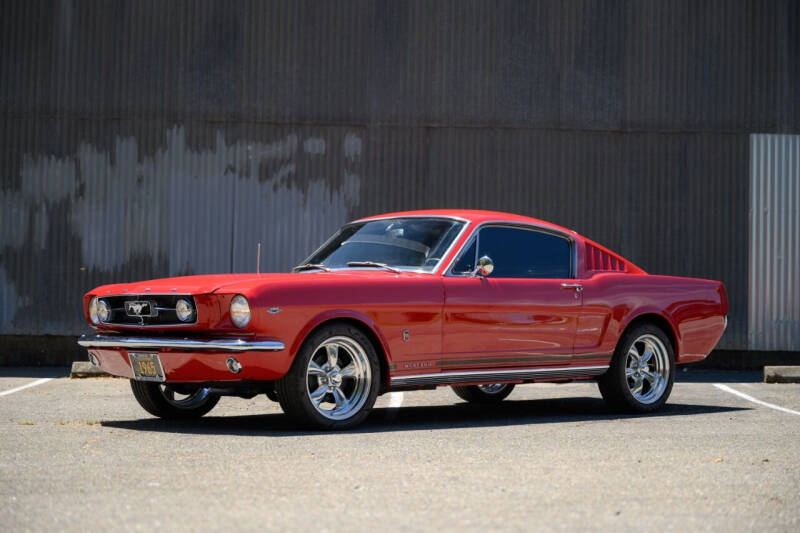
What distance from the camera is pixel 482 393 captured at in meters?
10.2

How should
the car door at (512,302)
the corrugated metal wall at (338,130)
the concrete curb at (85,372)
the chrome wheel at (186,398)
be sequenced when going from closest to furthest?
1. the car door at (512,302)
2. the chrome wheel at (186,398)
3. the concrete curb at (85,372)
4. the corrugated metal wall at (338,130)

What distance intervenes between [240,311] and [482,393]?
345cm

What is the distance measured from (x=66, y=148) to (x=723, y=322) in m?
9.58

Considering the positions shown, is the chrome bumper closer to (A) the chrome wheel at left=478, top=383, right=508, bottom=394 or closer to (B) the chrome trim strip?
(B) the chrome trim strip

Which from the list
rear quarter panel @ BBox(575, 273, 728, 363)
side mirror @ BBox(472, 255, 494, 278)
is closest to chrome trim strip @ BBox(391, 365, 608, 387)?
rear quarter panel @ BBox(575, 273, 728, 363)

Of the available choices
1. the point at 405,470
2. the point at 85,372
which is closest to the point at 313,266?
the point at 405,470

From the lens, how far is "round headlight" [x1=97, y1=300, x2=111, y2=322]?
817 cm

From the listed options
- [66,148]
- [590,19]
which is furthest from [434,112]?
[66,148]

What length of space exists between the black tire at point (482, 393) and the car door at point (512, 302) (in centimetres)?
142

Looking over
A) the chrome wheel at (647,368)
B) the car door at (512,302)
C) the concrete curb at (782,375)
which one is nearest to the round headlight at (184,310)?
the car door at (512,302)

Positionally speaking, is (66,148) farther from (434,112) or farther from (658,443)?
(658,443)

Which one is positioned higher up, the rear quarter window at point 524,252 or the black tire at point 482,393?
the rear quarter window at point 524,252

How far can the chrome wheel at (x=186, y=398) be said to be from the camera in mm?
8539

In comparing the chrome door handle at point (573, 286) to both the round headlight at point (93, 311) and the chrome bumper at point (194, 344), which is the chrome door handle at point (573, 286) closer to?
the chrome bumper at point (194, 344)
